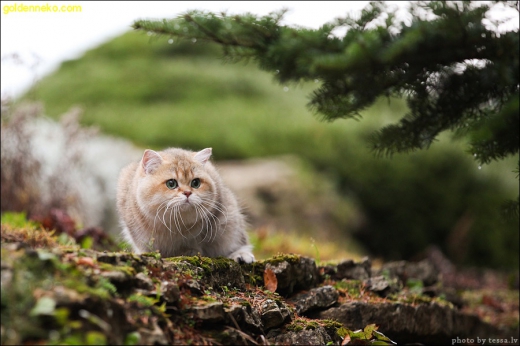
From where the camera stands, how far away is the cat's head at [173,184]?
14.3 feet

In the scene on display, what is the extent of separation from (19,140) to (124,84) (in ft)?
24.2

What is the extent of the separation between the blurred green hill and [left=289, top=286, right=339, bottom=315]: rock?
7.44 metres

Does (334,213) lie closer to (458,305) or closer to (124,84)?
(458,305)

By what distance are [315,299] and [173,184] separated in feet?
4.76

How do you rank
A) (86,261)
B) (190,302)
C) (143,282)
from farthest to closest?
(190,302)
(143,282)
(86,261)

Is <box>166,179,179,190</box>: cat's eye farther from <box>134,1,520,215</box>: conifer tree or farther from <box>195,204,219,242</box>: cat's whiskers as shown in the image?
<box>134,1,520,215</box>: conifer tree

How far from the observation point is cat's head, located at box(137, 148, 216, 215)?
171 inches

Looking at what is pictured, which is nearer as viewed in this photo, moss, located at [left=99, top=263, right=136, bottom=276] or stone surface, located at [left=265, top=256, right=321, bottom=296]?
moss, located at [left=99, top=263, right=136, bottom=276]

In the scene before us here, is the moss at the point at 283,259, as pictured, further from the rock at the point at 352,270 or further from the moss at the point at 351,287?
the rock at the point at 352,270

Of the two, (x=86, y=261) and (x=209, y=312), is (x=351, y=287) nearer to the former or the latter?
(x=209, y=312)

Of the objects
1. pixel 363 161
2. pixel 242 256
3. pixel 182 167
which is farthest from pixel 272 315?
pixel 363 161

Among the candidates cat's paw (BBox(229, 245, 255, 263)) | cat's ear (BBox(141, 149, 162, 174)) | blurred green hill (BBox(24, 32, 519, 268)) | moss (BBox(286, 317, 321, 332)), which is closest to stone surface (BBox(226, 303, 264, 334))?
moss (BBox(286, 317, 321, 332))

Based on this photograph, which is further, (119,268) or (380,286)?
(380,286)

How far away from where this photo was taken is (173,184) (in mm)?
4426
